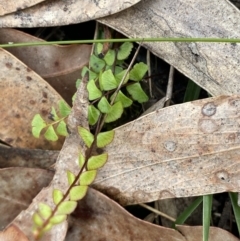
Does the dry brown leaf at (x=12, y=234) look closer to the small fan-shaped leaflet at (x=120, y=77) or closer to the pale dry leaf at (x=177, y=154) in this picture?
the pale dry leaf at (x=177, y=154)

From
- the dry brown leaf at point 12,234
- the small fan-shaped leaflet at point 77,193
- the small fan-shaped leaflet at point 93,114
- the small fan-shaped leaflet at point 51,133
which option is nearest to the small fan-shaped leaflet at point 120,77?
the small fan-shaped leaflet at point 93,114

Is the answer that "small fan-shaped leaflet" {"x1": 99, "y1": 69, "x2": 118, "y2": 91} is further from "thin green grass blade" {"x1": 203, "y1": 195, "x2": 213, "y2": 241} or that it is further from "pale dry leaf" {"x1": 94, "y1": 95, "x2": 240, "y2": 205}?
"thin green grass blade" {"x1": 203, "y1": 195, "x2": 213, "y2": 241}

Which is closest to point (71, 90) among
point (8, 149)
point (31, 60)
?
point (31, 60)

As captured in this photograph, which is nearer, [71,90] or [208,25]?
[208,25]

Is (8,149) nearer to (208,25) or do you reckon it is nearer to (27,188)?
(27,188)

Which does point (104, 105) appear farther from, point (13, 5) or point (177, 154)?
point (13, 5)

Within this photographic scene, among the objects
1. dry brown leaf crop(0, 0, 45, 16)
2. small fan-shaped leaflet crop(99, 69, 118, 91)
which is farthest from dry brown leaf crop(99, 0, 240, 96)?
dry brown leaf crop(0, 0, 45, 16)
